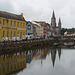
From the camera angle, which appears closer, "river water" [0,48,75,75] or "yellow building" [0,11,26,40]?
"river water" [0,48,75,75]

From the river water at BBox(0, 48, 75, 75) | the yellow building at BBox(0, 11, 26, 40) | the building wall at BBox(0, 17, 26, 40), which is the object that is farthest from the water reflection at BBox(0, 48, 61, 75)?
the building wall at BBox(0, 17, 26, 40)

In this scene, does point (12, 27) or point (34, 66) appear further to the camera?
point (12, 27)

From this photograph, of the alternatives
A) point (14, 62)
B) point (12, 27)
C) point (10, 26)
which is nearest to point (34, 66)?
point (14, 62)

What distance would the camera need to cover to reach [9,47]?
117 ft

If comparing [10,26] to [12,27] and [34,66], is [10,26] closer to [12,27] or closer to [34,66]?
[12,27]

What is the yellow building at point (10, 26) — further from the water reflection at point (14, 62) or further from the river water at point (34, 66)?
the river water at point (34, 66)

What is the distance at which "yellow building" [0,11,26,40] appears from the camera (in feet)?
146

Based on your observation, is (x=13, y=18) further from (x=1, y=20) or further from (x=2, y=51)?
(x=2, y=51)

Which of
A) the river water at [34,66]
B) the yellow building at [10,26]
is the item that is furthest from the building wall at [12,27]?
the river water at [34,66]

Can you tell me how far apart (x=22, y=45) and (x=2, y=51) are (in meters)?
9.27

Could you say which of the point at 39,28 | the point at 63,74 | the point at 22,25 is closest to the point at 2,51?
the point at 63,74

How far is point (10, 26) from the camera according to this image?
48156 millimetres

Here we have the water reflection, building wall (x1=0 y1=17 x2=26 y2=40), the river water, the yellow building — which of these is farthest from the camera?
the yellow building

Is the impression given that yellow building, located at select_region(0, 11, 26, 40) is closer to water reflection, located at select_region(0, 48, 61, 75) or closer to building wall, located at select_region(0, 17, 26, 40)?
building wall, located at select_region(0, 17, 26, 40)
